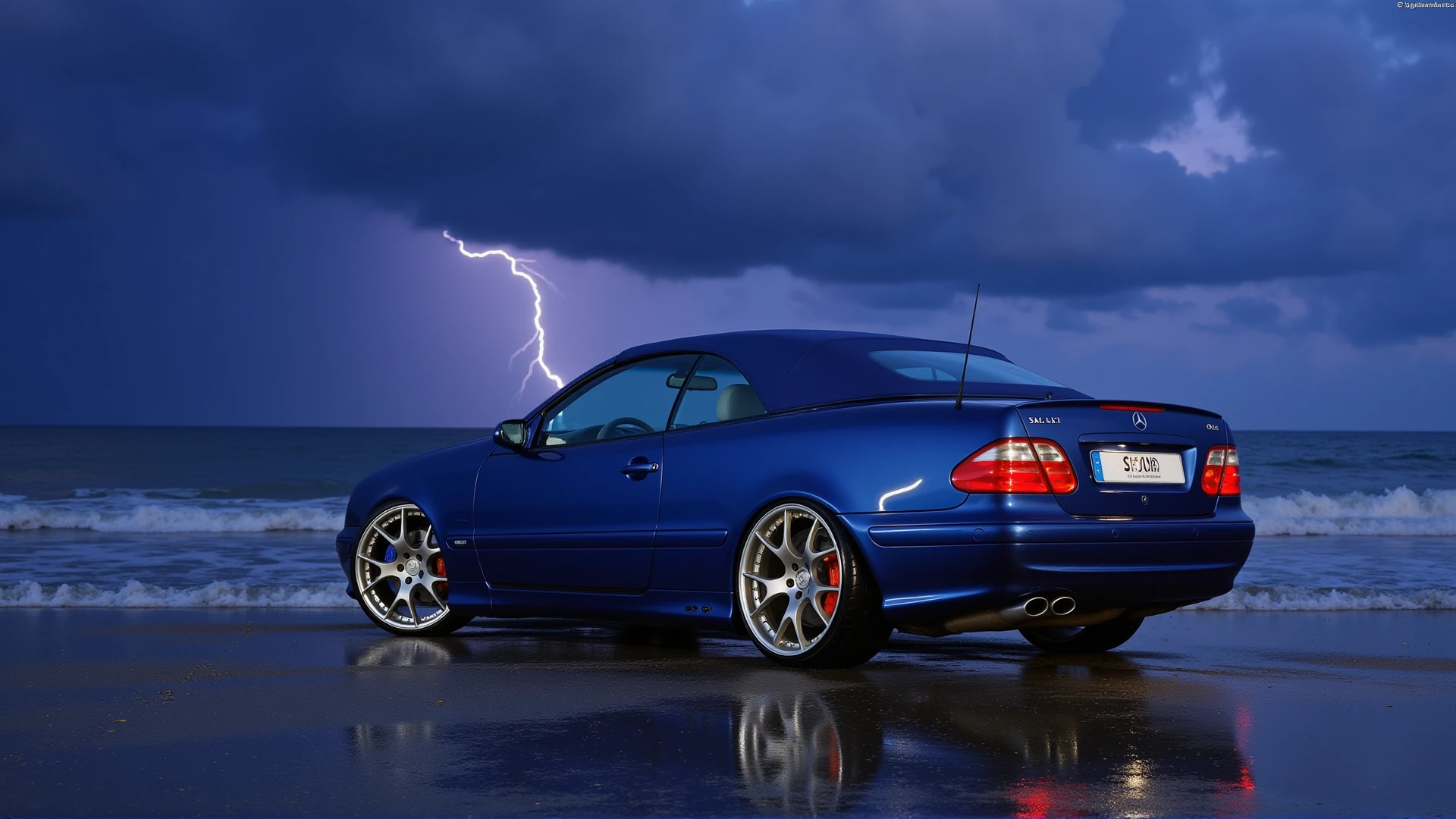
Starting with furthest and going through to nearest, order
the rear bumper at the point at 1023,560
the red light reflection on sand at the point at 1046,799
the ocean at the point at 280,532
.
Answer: the ocean at the point at 280,532 < the rear bumper at the point at 1023,560 < the red light reflection on sand at the point at 1046,799

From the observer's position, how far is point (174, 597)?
9859 mm

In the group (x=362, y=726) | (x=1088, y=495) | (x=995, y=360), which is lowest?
(x=362, y=726)

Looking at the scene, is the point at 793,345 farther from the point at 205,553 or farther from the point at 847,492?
the point at 205,553

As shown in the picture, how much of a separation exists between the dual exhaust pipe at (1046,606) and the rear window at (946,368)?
1.06 meters

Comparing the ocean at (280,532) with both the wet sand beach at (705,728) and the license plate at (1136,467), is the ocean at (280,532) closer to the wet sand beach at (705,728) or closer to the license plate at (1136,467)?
the wet sand beach at (705,728)

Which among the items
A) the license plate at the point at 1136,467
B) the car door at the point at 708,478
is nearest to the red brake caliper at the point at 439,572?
the car door at the point at 708,478

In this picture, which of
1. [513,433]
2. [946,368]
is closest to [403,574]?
[513,433]

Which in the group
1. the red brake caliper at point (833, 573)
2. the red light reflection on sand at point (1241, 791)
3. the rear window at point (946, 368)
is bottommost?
the red light reflection on sand at point (1241, 791)

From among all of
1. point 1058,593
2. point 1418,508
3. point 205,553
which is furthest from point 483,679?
point 1418,508

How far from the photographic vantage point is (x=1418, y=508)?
1133 inches

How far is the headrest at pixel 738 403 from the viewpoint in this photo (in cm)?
630

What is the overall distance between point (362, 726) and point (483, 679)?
119cm

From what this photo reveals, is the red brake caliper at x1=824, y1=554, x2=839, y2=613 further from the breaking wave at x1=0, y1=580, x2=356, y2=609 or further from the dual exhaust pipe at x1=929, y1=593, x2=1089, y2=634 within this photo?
→ the breaking wave at x1=0, y1=580, x2=356, y2=609

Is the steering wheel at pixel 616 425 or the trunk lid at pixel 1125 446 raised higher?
the steering wheel at pixel 616 425
